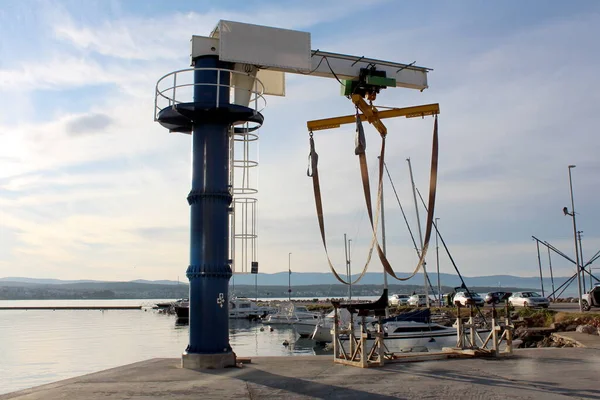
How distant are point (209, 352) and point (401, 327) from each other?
21841 mm

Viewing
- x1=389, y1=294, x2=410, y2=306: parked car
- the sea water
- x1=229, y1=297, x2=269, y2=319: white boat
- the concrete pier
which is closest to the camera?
the concrete pier

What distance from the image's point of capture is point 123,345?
5753 centimetres

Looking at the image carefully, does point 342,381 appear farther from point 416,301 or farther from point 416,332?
point 416,301

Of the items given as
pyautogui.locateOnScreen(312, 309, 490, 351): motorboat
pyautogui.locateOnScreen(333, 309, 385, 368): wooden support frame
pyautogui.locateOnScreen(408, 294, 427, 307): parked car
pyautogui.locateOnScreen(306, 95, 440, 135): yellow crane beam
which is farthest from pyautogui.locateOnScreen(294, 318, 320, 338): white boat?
pyautogui.locateOnScreen(306, 95, 440, 135): yellow crane beam

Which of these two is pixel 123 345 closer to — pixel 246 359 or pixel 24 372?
pixel 24 372

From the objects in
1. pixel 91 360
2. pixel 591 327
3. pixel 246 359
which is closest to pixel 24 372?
pixel 91 360

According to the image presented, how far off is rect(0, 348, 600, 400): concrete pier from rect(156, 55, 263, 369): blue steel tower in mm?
936

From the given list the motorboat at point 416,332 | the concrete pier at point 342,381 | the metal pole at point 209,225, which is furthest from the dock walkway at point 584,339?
the metal pole at point 209,225

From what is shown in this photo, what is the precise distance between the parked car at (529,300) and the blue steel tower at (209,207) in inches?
1655

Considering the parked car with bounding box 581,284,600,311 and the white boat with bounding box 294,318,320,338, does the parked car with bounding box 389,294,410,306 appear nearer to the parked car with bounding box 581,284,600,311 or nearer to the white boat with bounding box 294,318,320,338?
the white boat with bounding box 294,318,320,338

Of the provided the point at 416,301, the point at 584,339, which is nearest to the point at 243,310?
the point at 416,301

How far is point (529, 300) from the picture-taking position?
168ft

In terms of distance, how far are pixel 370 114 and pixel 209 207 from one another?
529cm

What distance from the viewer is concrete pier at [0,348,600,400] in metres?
10.9
